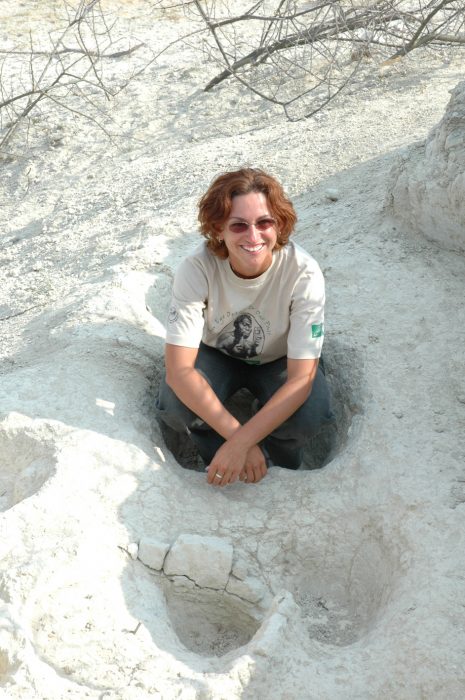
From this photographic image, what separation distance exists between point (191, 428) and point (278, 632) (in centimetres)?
92

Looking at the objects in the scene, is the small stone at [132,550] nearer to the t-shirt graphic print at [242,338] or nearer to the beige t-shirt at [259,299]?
the beige t-shirt at [259,299]

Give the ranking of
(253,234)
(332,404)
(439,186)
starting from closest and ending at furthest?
1. (253,234)
2. (332,404)
3. (439,186)

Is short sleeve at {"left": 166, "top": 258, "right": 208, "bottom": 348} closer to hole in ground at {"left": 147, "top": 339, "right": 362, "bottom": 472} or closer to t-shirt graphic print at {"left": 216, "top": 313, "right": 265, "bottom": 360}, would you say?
t-shirt graphic print at {"left": 216, "top": 313, "right": 265, "bottom": 360}

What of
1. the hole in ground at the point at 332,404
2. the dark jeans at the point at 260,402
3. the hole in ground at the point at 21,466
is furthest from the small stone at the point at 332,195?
the hole in ground at the point at 21,466

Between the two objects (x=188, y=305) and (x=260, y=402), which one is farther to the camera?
(x=260, y=402)

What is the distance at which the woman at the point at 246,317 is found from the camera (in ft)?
9.39

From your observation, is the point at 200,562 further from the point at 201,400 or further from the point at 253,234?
the point at 253,234

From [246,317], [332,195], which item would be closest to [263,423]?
[246,317]

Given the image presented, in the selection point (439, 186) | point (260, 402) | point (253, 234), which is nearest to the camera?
point (253, 234)

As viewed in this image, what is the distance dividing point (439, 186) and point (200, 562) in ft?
6.75

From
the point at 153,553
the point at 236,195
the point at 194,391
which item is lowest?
the point at 153,553

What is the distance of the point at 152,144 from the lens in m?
6.16

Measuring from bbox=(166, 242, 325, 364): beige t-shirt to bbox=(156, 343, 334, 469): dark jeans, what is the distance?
18 centimetres

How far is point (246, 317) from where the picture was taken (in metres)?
3.09
